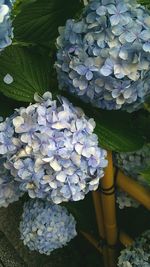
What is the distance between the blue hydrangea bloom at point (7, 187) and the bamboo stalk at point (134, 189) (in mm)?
193

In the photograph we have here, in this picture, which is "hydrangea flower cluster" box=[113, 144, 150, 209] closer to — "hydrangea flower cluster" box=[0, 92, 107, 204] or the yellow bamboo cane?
the yellow bamboo cane

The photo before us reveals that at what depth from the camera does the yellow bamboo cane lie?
817mm

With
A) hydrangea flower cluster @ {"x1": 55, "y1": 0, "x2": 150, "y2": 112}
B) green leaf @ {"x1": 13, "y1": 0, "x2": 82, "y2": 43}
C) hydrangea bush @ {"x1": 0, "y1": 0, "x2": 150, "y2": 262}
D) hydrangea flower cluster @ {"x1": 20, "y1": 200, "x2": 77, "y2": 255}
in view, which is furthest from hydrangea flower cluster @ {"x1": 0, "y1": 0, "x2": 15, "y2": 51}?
hydrangea flower cluster @ {"x1": 20, "y1": 200, "x2": 77, "y2": 255}

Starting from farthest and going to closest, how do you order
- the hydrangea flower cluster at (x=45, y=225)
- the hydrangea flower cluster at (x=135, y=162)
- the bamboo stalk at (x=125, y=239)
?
1. the bamboo stalk at (x=125, y=239)
2. the hydrangea flower cluster at (x=45, y=225)
3. the hydrangea flower cluster at (x=135, y=162)

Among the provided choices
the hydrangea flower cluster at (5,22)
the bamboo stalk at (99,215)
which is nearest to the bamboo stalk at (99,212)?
the bamboo stalk at (99,215)

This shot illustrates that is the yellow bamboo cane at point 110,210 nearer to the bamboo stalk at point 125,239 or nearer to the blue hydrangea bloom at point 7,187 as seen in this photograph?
the bamboo stalk at point 125,239

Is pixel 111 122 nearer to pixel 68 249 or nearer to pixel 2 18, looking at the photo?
pixel 2 18

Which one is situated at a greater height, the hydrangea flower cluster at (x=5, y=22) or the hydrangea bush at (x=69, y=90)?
the hydrangea flower cluster at (x=5, y=22)

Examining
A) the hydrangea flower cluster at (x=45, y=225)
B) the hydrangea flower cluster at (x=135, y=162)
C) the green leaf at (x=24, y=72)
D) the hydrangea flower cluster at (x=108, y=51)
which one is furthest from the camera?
the hydrangea flower cluster at (x=45, y=225)

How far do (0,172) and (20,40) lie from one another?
197mm

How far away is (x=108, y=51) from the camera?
0.56 metres

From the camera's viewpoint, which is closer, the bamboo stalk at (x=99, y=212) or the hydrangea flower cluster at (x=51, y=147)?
the hydrangea flower cluster at (x=51, y=147)

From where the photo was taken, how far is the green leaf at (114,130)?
2.16 ft

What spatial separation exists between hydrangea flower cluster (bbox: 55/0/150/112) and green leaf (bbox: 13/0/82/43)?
105 millimetres
